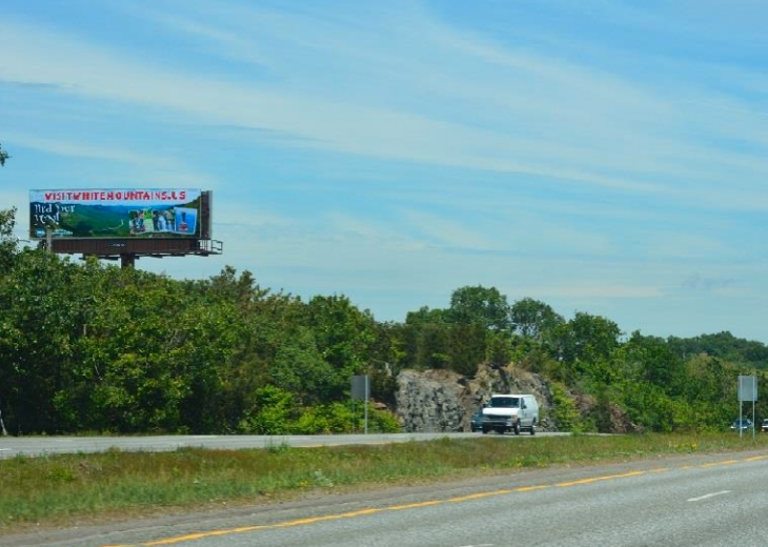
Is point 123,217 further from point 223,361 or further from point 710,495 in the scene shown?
point 710,495

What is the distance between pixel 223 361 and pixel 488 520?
1943 inches

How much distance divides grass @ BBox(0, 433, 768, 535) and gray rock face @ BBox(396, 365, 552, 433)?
4887 centimetres

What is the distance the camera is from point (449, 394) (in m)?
95.1

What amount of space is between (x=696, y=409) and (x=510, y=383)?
3246cm

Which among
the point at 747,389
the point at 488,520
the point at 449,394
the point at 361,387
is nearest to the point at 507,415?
the point at 361,387

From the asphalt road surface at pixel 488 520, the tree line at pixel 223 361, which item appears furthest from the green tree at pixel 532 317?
the asphalt road surface at pixel 488 520

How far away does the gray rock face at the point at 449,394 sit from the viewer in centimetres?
9131

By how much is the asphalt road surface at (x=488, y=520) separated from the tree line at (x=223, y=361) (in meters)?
32.5

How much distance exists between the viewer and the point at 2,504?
17875 mm

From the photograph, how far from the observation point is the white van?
59719 mm

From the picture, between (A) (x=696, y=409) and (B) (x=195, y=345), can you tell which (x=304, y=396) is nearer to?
(B) (x=195, y=345)

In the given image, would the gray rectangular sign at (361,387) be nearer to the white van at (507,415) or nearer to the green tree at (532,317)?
the white van at (507,415)

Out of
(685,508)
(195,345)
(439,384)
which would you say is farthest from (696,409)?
(685,508)

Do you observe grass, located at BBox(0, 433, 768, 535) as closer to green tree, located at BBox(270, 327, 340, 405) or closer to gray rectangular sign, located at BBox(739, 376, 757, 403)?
gray rectangular sign, located at BBox(739, 376, 757, 403)
